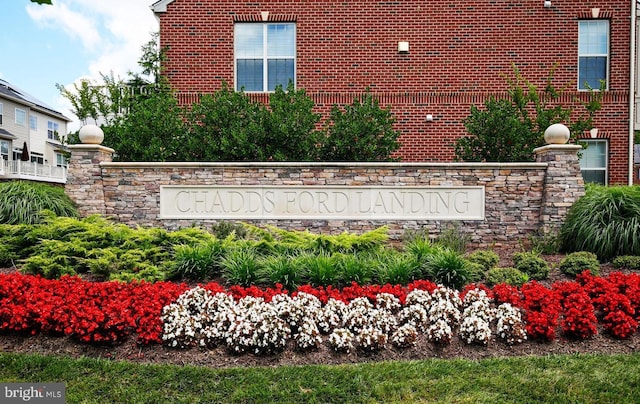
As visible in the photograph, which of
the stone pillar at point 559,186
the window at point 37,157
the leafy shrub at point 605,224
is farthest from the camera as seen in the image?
the window at point 37,157

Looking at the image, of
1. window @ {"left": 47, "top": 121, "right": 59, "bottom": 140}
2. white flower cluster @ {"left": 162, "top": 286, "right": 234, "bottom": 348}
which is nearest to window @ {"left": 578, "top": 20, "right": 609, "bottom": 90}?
white flower cluster @ {"left": 162, "top": 286, "right": 234, "bottom": 348}

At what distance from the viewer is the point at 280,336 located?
16.6 feet

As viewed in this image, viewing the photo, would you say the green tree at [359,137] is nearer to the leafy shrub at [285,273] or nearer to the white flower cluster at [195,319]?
the leafy shrub at [285,273]

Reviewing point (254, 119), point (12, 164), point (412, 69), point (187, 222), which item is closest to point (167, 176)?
point (187, 222)

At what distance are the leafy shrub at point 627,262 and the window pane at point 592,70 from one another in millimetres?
7894

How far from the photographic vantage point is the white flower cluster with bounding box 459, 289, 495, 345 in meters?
5.27

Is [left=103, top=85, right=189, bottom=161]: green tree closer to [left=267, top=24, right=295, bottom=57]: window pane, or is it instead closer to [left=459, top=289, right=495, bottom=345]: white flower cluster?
[left=267, top=24, right=295, bottom=57]: window pane

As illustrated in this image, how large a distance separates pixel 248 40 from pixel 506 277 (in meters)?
10.0

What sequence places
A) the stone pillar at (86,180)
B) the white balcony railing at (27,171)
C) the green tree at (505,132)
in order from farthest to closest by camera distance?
the white balcony railing at (27,171)
the green tree at (505,132)
the stone pillar at (86,180)

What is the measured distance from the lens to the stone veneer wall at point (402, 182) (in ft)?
32.9

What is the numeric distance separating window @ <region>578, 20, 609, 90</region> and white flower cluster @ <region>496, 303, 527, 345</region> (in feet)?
36.8

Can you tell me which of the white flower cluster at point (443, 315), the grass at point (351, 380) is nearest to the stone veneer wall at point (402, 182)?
the white flower cluster at point (443, 315)

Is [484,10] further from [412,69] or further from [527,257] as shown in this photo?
[527,257]

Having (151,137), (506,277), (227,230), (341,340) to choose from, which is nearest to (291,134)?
(227,230)
